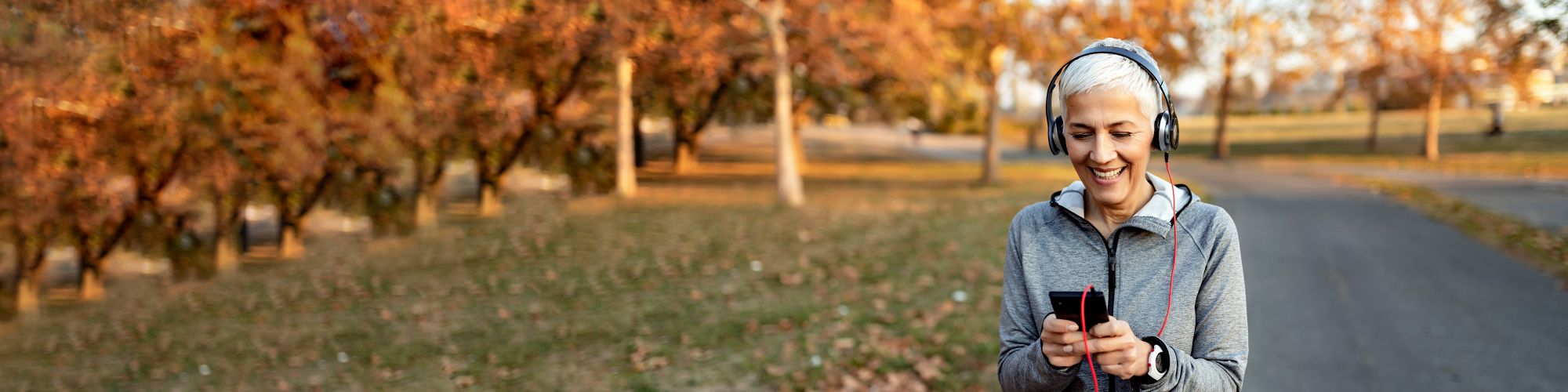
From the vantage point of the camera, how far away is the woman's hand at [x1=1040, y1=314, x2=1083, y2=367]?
2.07m

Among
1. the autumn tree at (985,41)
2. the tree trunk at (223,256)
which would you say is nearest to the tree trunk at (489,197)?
the tree trunk at (223,256)

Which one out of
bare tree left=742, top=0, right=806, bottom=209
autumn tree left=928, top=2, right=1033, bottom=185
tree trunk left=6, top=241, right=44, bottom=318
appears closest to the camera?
tree trunk left=6, top=241, right=44, bottom=318

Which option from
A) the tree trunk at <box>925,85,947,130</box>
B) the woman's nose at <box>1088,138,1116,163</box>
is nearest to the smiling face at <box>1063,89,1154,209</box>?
the woman's nose at <box>1088,138,1116,163</box>

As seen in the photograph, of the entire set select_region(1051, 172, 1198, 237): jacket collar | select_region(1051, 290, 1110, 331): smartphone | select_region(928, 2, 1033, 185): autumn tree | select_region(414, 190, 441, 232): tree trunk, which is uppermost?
select_region(928, 2, 1033, 185): autumn tree

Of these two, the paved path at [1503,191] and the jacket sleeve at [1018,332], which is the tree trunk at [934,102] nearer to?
the paved path at [1503,191]

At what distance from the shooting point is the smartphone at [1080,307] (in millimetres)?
1973

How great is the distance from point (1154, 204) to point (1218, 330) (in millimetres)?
351

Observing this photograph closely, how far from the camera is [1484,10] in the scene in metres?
15.5

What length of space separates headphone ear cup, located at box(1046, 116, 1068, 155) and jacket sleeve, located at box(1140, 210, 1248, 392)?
40 cm

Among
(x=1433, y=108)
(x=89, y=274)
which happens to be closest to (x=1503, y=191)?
(x=1433, y=108)

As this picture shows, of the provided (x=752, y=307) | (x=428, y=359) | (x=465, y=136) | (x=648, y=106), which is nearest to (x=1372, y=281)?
(x=752, y=307)

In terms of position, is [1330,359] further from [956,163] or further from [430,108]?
[956,163]

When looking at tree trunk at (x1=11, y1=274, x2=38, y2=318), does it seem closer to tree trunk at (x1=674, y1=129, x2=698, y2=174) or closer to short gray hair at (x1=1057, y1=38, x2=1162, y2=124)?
short gray hair at (x1=1057, y1=38, x2=1162, y2=124)

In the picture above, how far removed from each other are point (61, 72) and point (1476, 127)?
54.5 m
